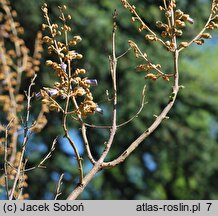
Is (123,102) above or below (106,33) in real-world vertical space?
below

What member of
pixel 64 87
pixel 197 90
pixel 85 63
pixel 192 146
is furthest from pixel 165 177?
pixel 64 87

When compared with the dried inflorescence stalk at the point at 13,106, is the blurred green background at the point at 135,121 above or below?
above

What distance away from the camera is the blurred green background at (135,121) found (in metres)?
7.24

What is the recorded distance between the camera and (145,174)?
8.34 m

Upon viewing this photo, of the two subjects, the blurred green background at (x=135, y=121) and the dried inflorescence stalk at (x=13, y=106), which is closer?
the dried inflorescence stalk at (x=13, y=106)

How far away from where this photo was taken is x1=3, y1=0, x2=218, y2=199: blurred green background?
7.24 m

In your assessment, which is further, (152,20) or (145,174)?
(145,174)

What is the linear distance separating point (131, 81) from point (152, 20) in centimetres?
80

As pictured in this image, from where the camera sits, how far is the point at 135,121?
7266 mm

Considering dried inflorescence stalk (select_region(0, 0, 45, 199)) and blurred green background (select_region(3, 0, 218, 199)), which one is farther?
blurred green background (select_region(3, 0, 218, 199))

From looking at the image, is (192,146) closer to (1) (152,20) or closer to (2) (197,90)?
(2) (197,90)

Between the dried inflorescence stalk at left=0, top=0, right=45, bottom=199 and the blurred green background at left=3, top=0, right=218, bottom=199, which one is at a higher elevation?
the blurred green background at left=3, top=0, right=218, bottom=199

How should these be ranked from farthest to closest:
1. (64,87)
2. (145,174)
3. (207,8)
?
(145,174) → (207,8) → (64,87)

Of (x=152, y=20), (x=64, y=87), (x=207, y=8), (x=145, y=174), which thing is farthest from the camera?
(x=145, y=174)
